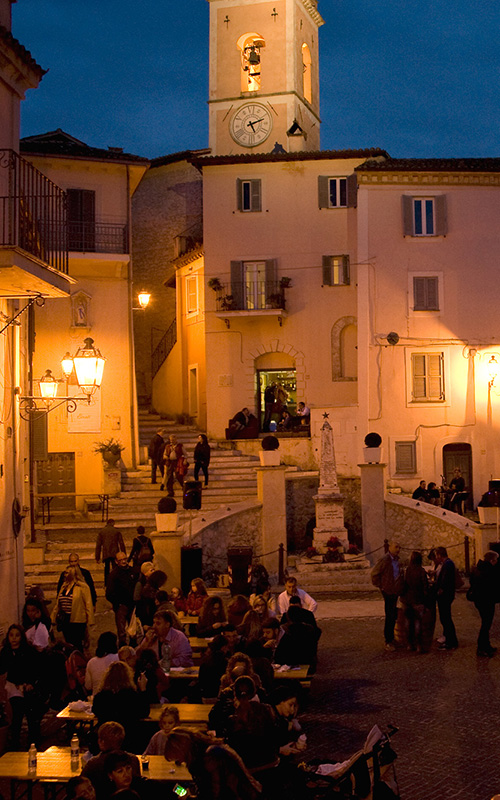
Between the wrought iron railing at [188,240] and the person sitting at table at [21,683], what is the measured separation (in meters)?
25.3

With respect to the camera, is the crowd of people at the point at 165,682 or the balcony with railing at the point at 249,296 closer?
the crowd of people at the point at 165,682

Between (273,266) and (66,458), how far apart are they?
386 inches

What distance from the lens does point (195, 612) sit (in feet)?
46.3

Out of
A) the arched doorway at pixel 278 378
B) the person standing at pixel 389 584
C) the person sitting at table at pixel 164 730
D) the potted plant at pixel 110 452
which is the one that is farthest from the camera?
the arched doorway at pixel 278 378

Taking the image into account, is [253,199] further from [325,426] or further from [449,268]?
[325,426]

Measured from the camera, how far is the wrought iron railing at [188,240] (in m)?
35.9

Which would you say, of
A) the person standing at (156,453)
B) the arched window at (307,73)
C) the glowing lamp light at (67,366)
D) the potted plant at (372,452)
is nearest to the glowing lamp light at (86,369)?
the glowing lamp light at (67,366)

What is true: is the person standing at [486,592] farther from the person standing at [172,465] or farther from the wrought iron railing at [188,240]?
the wrought iron railing at [188,240]

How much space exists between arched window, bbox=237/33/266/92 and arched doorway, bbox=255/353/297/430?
1223 centimetres

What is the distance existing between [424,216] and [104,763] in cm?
2604

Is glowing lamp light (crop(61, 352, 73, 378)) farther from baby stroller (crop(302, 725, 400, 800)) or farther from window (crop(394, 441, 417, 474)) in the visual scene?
window (crop(394, 441, 417, 474))

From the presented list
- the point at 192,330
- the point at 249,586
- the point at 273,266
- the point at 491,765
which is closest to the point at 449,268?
the point at 273,266

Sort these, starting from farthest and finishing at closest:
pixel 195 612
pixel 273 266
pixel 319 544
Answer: pixel 273 266, pixel 319 544, pixel 195 612


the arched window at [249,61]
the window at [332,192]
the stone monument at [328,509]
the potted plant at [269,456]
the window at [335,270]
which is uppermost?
the arched window at [249,61]
